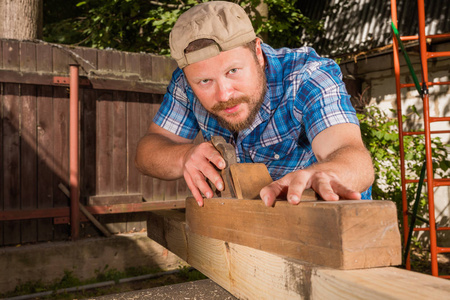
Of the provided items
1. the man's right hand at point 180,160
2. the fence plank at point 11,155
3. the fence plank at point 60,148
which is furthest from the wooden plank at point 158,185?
the man's right hand at point 180,160

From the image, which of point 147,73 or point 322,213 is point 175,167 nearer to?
point 322,213

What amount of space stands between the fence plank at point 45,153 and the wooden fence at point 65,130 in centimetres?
1

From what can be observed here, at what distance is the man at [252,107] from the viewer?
1.55 m

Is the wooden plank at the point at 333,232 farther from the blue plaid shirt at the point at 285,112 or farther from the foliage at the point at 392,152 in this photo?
the foliage at the point at 392,152

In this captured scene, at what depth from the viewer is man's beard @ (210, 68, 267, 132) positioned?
1862 mm

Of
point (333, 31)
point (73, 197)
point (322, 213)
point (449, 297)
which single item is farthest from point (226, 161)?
point (333, 31)

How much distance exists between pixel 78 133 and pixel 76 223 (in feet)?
3.72

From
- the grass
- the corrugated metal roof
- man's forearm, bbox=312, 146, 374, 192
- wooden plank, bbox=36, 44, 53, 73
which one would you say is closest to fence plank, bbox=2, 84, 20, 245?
wooden plank, bbox=36, 44, 53, 73

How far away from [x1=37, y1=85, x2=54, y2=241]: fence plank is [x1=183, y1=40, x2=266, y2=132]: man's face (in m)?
4.10

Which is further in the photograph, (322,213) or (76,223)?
(76,223)

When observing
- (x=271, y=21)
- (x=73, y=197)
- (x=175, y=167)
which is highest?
(x=271, y=21)

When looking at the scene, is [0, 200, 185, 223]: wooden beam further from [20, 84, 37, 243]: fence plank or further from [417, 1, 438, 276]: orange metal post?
[417, 1, 438, 276]: orange metal post

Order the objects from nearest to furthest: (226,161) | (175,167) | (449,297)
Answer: (449,297) < (226,161) < (175,167)

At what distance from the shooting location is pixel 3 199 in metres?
5.23
